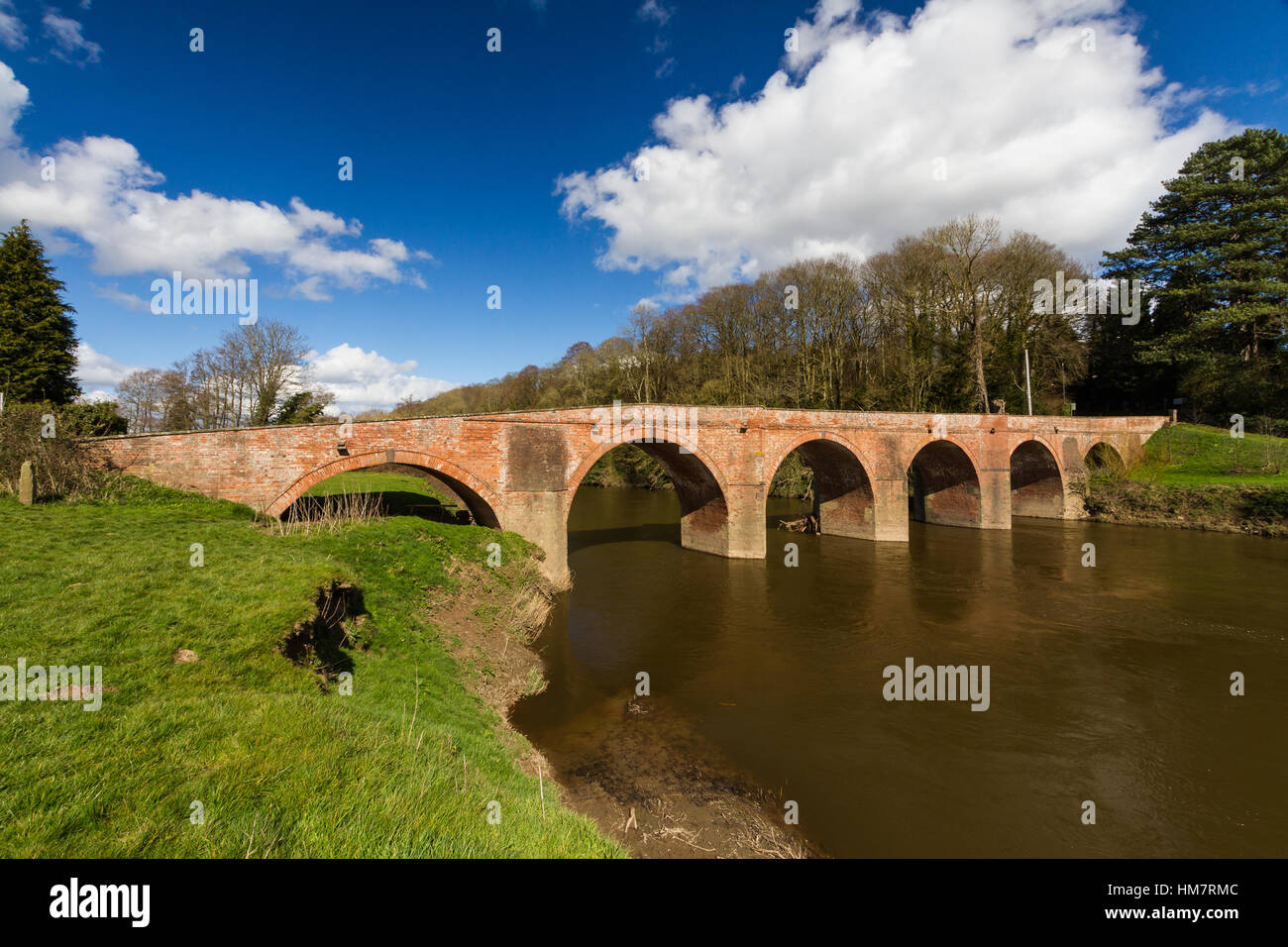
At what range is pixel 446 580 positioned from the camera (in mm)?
11992

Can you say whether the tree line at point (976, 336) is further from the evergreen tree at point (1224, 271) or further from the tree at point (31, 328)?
the tree at point (31, 328)

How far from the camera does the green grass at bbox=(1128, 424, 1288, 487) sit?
25.6 meters

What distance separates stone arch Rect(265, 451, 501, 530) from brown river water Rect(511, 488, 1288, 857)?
149 inches

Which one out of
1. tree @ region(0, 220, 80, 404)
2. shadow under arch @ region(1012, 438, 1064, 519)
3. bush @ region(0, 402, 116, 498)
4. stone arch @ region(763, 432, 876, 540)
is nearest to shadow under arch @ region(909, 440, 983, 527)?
stone arch @ region(763, 432, 876, 540)

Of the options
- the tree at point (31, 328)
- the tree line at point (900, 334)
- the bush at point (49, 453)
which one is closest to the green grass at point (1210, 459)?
the tree line at point (900, 334)

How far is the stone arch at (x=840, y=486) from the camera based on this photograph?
22359 millimetres

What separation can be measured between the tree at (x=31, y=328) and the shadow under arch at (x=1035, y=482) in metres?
43.6

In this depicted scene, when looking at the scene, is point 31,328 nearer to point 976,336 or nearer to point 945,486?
point 945,486

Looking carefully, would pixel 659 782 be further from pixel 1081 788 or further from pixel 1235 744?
pixel 1235 744

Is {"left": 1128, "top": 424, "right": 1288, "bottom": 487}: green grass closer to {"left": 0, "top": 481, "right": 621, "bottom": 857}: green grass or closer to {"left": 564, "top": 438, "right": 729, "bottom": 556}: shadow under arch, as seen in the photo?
{"left": 564, "top": 438, "right": 729, "bottom": 556}: shadow under arch
